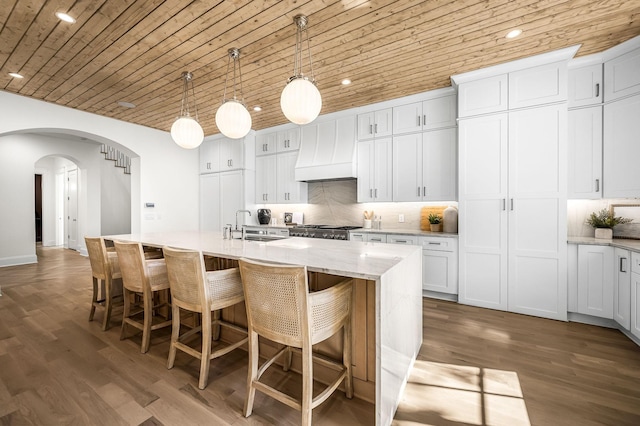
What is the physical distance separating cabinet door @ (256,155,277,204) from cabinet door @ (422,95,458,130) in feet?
9.44

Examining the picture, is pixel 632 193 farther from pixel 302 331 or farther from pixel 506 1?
pixel 302 331

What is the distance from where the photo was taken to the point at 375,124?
4.30m

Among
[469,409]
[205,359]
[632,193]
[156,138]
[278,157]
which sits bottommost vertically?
[469,409]

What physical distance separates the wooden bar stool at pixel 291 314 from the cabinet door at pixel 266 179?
405 cm

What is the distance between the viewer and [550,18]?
2.30 metres

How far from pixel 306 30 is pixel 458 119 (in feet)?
6.93

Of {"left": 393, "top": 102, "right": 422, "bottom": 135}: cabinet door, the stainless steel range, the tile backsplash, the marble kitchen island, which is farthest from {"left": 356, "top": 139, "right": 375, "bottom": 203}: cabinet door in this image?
the marble kitchen island

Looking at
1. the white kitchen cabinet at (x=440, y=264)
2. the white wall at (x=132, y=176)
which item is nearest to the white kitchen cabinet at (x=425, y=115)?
the white kitchen cabinet at (x=440, y=264)

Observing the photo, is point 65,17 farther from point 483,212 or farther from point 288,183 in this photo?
point 483,212

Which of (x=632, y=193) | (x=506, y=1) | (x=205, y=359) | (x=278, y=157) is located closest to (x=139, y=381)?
(x=205, y=359)

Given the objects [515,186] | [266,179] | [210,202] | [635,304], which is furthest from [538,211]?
[210,202]

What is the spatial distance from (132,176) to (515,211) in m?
6.33

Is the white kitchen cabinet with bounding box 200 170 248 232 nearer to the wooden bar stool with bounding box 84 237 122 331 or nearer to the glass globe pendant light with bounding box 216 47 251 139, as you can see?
the wooden bar stool with bounding box 84 237 122 331

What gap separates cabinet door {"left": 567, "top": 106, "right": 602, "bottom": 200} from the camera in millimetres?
2900
